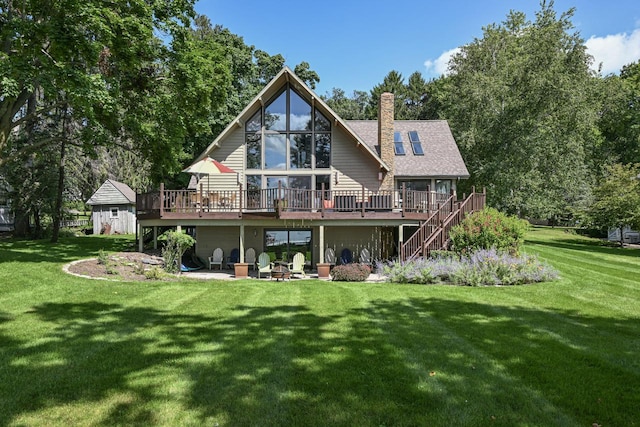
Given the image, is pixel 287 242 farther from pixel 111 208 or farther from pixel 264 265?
pixel 111 208

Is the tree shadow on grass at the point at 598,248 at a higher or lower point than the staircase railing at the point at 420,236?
lower

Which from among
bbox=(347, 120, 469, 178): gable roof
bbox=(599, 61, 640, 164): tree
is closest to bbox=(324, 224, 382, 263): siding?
bbox=(347, 120, 469, 178): gable roof

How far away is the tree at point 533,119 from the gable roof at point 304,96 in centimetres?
1196

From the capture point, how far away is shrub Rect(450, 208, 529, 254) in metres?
13.8

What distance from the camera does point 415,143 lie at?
22.0m

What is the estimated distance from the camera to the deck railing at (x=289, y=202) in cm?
1564

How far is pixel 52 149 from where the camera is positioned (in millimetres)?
24219

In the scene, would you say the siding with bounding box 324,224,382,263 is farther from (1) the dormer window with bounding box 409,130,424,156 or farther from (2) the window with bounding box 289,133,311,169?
(1) the dormer window with bounding box 409,130,424,156

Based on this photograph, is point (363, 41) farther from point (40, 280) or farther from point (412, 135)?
point (40, 280)

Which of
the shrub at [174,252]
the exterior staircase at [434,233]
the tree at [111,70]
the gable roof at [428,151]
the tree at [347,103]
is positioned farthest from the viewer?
the tree at [347,103]

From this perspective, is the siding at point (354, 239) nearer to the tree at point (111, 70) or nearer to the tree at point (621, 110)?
the tree at point (111, 70)

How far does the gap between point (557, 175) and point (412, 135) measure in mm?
11173

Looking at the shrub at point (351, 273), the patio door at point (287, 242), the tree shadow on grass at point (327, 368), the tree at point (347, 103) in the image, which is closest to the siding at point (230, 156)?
the patio door at point (287, 242)

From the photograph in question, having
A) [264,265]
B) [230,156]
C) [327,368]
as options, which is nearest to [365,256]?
[264,265]
